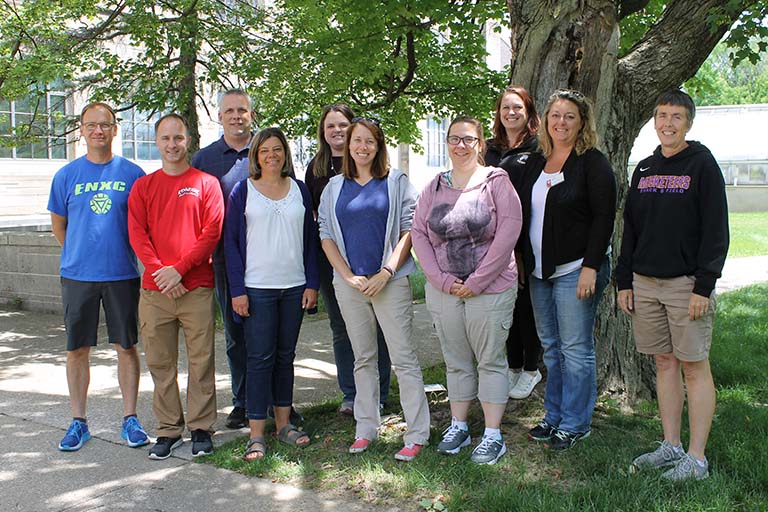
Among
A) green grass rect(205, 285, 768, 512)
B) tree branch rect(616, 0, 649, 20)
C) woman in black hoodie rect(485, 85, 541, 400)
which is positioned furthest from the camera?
tree branch rect(616, 0, 649, 20)

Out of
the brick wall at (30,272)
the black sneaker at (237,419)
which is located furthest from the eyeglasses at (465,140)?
the brick wall at (30,272)

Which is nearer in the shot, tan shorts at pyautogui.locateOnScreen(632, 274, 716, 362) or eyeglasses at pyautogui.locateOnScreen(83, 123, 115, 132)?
tan shorts at pyautogui.locateOnScreen(632, 274, 716, 362)

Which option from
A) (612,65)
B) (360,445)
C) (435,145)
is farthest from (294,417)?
(435,145)

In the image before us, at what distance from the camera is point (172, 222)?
4.77 metres

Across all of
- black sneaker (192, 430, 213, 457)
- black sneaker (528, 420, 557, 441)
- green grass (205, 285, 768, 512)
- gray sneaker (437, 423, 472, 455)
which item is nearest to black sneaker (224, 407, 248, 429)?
green grass (205, 285, 768, 512)

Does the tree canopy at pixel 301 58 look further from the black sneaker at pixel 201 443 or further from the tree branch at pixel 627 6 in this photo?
the black sneaker at pixel 201 443

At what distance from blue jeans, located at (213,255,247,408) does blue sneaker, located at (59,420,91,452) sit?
101 centimetres

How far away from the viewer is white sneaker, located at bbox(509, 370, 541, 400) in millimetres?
5352

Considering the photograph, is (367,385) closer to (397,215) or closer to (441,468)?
(441,468)

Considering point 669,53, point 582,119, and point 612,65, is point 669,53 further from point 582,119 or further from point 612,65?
point 582,119

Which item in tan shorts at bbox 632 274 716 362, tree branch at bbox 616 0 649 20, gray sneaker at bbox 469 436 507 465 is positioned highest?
tree branch at bbox 616 0 649 20

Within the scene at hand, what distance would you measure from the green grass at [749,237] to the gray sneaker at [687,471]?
14.1 metres

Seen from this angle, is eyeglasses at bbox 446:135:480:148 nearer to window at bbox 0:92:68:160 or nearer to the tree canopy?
the tree canopy

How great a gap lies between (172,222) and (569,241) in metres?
2.41
